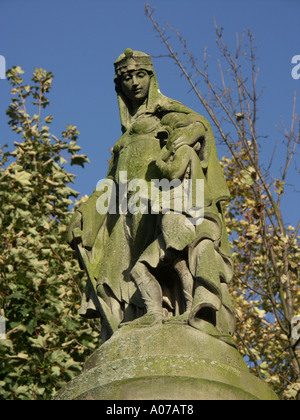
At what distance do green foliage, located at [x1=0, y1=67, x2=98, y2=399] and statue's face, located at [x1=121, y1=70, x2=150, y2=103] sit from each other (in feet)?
12.2

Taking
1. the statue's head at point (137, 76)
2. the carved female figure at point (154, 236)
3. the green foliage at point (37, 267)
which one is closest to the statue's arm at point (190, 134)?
the carved female figure at point (154, 236)

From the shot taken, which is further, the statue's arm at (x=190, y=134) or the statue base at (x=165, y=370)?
the statue's arm at (x=190, y=134)

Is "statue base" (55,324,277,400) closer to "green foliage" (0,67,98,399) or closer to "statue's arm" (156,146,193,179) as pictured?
"statue's arm" (156,146,193,179)

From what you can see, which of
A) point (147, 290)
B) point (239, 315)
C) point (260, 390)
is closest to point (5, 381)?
point (239, 315)

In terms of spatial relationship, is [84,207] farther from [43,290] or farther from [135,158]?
[43,290]

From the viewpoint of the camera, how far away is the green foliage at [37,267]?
34.4 ft

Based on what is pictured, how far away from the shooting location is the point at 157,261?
656 centimetres

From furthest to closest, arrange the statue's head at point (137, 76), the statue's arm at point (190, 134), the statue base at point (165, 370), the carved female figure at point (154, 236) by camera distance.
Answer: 1. the statue's head at point (137, 76)
2. the statue's arm at point (190, 134)
3. the carved female figure at point (154, 236)
4. the statue base at point (165, 370)

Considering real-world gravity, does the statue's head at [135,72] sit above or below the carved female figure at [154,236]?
above

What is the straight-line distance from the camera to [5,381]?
1033 centimetres

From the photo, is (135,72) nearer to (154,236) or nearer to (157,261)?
(154,236)

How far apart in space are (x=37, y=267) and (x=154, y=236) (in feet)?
14.0

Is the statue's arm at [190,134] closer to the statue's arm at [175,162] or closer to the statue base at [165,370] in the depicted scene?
the statue's arm at [175,162]

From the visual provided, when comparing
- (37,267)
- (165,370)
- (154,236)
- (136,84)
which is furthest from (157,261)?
(37,267)
